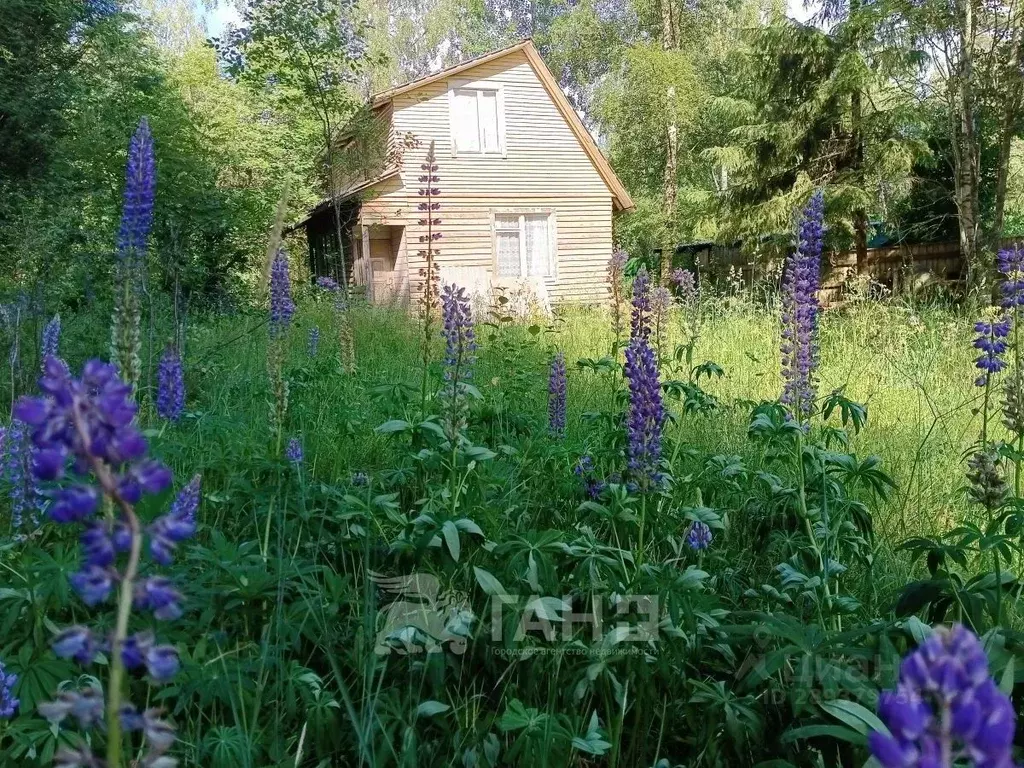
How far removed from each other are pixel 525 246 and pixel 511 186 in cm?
163

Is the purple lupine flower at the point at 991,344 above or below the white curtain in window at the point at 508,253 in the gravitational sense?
below

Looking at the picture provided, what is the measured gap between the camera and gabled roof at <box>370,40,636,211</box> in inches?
683

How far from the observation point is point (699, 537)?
8.57 feet

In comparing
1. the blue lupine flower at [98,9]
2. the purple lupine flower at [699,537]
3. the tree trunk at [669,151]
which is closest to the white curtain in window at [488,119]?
the tree trunk at [669,151]

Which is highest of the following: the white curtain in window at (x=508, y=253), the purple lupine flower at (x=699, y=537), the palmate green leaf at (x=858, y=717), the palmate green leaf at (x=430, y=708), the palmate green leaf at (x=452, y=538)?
the white curtain in window at (x=508, y=253)

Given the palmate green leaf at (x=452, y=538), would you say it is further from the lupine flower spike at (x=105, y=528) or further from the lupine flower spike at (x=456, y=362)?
the lupine flower spike at (x=105, y=528)

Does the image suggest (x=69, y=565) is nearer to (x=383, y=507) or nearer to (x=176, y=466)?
(x=383, y=507)

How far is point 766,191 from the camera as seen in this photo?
18234mm

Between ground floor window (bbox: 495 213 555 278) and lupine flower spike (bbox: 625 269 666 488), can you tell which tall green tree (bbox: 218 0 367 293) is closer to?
ground floor window (bbox: 495 213 555 278)

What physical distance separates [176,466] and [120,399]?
102 inches

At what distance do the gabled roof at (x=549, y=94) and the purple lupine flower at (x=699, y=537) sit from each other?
15.8 m

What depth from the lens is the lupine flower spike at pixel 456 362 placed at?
249cm

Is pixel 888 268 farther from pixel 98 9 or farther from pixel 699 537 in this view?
pixel 98 9

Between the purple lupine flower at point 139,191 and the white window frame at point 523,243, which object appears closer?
the purple lupine flower at point 139,191
